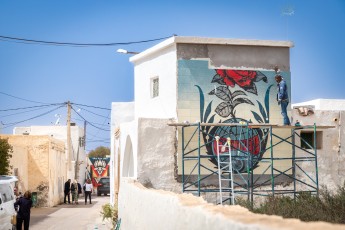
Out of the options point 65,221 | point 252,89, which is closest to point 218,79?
point 252,89

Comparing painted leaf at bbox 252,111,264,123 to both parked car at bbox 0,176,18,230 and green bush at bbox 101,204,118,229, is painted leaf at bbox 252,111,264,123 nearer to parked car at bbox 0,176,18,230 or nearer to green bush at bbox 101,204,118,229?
green bush at bbox 101,204,118,229

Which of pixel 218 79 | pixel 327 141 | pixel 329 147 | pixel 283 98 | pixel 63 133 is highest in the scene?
pixel 218 79

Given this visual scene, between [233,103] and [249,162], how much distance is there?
2.28 m

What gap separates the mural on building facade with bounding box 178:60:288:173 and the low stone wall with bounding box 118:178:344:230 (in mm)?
8558

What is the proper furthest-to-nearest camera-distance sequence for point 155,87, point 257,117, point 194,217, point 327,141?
1. point 155,87
2. point 327,141
3. point 257,117
4. point 194,217

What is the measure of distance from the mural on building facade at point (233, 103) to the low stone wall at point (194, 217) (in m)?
8.56

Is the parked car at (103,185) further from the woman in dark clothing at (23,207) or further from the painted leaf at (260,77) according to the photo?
the woman in dark clothing at (23,207)

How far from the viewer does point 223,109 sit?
2131cm

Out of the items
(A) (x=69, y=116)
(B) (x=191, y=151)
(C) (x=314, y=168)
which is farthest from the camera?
(A) (x=69, y=116)

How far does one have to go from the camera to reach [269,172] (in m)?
21.6

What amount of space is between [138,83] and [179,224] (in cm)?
1699

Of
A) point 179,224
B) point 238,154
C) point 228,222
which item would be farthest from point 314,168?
point 228,222

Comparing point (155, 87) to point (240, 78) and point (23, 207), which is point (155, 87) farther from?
point (23, 207)

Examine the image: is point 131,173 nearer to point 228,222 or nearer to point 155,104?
point 155,104
